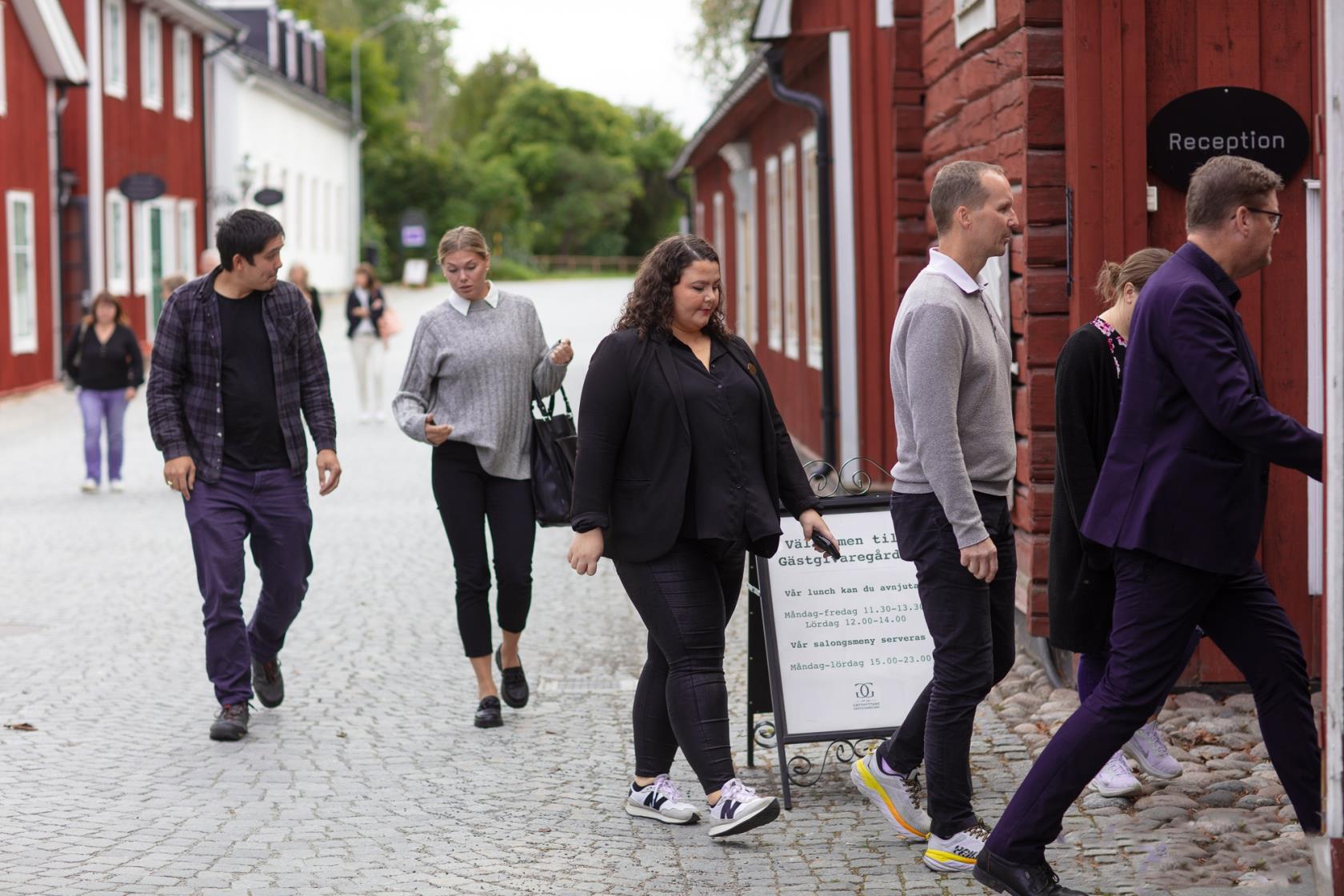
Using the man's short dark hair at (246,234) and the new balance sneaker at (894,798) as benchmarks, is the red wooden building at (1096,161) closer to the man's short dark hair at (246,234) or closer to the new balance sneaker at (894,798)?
the new balance sneaker at (894,798)

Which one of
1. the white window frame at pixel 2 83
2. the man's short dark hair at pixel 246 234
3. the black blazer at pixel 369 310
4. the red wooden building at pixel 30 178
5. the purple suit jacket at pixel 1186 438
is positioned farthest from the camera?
the red wooden building at pixel 30 178

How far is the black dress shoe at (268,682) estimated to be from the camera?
24.0ft

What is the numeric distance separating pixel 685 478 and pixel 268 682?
271cm

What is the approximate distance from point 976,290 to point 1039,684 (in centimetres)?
290

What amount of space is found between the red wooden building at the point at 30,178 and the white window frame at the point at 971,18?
61.3 ft

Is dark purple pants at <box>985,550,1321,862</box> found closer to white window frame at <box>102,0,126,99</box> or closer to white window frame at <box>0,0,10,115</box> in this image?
white window frame at <box>0,0,10,115</box>

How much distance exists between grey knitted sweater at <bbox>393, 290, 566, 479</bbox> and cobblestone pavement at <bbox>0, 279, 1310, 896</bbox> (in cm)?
108

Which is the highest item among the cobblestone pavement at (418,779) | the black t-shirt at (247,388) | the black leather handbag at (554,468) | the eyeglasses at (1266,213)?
the eyeglasses at (1266,213)

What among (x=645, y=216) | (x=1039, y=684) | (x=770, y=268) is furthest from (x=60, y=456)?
(x=645, y=216)

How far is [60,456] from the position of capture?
18047mm

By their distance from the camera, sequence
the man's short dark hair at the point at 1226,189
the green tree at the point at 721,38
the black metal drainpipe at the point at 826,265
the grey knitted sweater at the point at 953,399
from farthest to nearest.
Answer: the green tree at the point at 721,38 < the black metal drainpipe at the point at 826,265 < the grey knitted sweater at the point at 953,399 < the man's short dark hair at the point at 1226,189

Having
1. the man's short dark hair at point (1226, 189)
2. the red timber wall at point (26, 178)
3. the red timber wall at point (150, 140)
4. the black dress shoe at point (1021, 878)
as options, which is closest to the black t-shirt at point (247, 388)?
the black dress shoe at point (1021, 878)

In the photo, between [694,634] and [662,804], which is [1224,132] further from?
[662,804]

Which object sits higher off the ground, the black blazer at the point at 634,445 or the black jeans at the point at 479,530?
the black blazer at the point at 634,445
